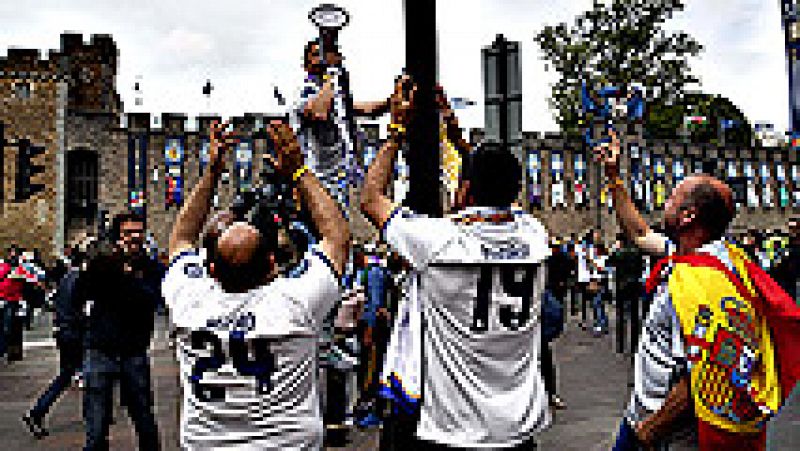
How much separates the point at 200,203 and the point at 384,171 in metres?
0.69

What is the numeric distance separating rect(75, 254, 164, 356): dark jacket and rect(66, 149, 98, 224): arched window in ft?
84.0

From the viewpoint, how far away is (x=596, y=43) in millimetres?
32625

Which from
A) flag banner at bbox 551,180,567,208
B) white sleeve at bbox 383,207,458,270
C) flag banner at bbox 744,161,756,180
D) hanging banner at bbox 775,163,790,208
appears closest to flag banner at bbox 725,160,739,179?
flag banner at bbox 744,161,756,180

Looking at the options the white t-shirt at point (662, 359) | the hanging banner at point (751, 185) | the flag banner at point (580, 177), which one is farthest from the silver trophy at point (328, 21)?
the hanging banner at point (751, 185)

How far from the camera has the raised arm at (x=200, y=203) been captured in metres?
2.77

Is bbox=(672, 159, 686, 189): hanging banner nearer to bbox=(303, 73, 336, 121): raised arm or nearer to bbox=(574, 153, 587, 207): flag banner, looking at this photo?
bbox=(574, 153, 587, 207): flag banner

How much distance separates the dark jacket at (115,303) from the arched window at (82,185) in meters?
25.6

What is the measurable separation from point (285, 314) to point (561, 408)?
19.3 feet

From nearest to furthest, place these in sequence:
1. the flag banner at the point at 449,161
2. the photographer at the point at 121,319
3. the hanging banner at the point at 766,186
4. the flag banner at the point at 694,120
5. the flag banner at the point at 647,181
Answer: the flag banner at the point at 449,161, the photographer at the point at 121,319, the flag banner at the point at 647,181, the flag banner at the point at 694,120, the hanging banner at the point at 766,186

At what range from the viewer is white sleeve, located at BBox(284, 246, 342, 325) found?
Result: 95.3 inches

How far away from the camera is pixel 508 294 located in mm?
2850

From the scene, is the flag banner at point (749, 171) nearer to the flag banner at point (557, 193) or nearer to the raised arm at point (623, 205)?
the flag banner at point (557, 193)

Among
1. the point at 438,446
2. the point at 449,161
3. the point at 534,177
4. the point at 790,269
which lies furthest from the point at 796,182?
the point at 438,446

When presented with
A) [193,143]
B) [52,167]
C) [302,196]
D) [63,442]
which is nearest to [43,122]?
[52,167]
